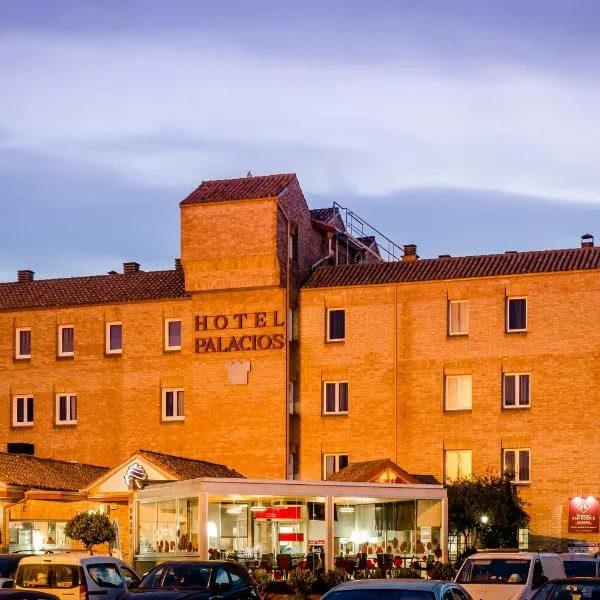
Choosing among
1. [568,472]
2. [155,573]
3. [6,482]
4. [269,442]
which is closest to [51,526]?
[6,482]

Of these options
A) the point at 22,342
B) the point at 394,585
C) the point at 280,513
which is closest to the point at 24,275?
the point at 22,342

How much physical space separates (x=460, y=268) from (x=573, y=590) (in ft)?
124

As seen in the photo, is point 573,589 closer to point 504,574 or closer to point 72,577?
point 504,574

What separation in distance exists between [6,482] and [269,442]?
516 inches

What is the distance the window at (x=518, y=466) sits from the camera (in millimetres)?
57375

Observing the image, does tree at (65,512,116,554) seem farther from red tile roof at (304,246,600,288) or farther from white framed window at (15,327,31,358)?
white framed window at (15,327,31,358)

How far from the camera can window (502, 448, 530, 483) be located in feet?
188

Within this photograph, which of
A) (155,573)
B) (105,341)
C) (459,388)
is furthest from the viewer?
(105,341)

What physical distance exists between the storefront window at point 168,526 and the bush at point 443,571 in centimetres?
739

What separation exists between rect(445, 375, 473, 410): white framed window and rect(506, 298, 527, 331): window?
265 centimetres

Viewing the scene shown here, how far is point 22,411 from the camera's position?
66.3 m

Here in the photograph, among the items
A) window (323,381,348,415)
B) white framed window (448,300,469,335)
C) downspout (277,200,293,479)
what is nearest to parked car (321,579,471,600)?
white framed window (448,300,469,335)

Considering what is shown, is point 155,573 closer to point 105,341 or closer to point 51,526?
point 51,526

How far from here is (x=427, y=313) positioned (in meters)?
59.5
